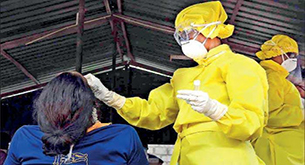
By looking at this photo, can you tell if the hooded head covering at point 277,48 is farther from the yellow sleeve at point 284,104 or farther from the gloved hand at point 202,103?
the gloved hand at point 202,103

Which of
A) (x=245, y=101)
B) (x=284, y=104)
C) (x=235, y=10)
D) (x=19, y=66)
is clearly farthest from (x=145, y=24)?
(x=245, y=101)

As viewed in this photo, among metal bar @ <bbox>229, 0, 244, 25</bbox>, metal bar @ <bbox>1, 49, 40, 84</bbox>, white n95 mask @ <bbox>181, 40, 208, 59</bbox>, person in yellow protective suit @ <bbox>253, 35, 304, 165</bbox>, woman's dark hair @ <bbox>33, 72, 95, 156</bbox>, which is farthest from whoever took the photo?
metal bar @ <bbox>1, 49, 40, 84</bbox>

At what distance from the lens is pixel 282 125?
2.58m

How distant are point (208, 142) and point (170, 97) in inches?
17.6

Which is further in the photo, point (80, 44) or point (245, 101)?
point (80, 44)

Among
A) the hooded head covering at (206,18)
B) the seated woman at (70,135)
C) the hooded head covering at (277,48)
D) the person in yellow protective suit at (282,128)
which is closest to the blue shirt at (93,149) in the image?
the seated woman at (70,135)

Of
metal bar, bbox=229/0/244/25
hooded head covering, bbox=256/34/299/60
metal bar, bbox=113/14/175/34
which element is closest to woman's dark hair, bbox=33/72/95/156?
hooded head covering, bbox=256/34/299/60

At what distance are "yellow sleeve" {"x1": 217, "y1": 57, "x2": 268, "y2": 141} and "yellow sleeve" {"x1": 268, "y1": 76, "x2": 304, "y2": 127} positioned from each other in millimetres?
831

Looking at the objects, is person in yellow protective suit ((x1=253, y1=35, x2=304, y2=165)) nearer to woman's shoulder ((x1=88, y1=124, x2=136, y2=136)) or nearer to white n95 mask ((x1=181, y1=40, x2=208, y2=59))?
white n95 mask ((x1=181, y1=40, x2=208, y2=59))

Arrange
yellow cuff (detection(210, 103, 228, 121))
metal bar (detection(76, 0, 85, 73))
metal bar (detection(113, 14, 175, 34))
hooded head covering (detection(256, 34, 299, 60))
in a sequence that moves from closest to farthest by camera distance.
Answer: yellow cuff (detection(210, 103, 228, 121)), hooded head covering (detection(256, 34, 299, 60)), metal bar (detection(76, 0, 85, 73)), metal bar (detection(113, 14, 175, 34))

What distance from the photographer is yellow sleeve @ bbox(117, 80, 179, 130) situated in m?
2.07

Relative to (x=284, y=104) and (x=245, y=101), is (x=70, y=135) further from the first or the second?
(x=284, y=104)

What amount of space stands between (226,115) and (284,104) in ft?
3.82

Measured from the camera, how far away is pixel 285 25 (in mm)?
4406
